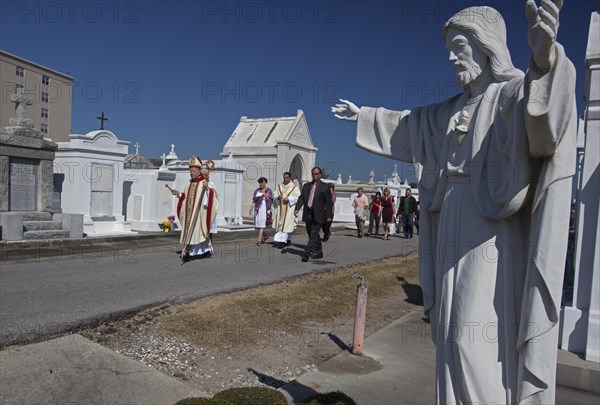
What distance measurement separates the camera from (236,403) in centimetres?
305

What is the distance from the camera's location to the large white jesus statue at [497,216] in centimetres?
187

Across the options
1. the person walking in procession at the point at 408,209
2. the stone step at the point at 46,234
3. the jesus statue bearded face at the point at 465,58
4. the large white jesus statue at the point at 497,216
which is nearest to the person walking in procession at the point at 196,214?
the stone step at the point at 46,234

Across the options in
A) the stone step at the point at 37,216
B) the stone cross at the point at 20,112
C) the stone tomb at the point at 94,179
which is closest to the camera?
the stone step at the point at 37,216

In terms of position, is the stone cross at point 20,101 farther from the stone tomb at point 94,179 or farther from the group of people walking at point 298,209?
the group of people walking at point 298,209

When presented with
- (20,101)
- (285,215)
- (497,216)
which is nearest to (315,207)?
(285,215)

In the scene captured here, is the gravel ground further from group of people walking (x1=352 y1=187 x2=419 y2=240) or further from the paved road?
group of people walking (x1=352 y1=187 x2=419 y2=240)

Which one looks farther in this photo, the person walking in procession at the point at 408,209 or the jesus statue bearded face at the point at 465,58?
the person walking in procession at the point at 408,209

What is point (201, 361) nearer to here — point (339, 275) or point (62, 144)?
point (339, 275)

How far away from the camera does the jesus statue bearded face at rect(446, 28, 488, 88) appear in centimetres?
218

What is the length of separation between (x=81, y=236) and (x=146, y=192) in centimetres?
374

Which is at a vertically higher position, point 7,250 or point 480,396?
point 480,396

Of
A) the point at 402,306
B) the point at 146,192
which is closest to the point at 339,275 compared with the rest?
the point at 402,306

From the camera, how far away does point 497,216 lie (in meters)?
2.04

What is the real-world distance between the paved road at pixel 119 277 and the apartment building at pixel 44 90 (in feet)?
136
